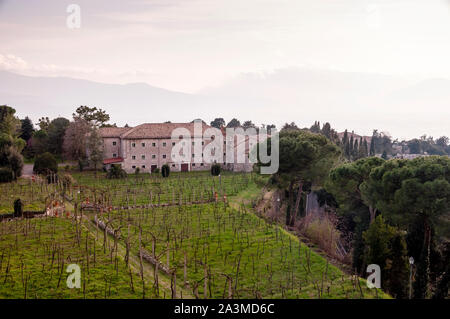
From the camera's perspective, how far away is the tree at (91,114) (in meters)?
39.2

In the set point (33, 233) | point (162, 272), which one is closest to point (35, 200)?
point (33, 233)

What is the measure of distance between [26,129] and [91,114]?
29.8 ft

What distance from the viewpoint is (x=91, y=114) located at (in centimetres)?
4009

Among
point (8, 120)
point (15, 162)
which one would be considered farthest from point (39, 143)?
point (15, 162)

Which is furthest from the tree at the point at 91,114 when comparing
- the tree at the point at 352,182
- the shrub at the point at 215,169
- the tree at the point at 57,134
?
the tree at the point at 352,182

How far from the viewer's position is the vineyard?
973 centimetres

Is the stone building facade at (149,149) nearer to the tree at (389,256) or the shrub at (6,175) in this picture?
the shrub at (6,175)

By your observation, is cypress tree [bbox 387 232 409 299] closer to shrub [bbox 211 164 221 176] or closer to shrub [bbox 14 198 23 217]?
shrub [bbox 14 198 23 217]

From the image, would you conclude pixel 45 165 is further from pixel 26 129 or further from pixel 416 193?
pixel 416 193

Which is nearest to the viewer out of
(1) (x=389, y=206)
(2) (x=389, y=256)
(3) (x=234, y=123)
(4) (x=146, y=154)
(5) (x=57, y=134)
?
(2) (x=389, y=256)

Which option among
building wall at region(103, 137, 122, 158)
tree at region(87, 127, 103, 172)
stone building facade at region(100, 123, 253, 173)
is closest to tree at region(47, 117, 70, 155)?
stone building facade at region(100, 123, 253, 173)

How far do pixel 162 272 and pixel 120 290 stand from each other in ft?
6.94
